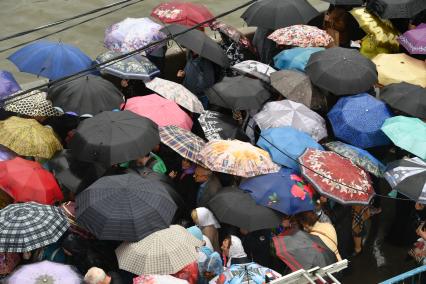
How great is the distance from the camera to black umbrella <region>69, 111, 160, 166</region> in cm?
658

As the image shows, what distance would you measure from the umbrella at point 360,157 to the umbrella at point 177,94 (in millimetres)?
1888

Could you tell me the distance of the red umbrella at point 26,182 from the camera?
629cm

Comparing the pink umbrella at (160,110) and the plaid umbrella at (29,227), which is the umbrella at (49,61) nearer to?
the pink umbrella at (160,110)

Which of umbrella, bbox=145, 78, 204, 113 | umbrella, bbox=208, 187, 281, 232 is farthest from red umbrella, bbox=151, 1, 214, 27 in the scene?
umbrella, bbox=208, 187, 281, 232

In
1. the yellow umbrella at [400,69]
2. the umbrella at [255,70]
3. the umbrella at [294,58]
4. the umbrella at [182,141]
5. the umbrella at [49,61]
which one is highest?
the umbrella at [49,61]

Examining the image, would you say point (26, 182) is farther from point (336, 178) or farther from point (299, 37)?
point (299, 37)

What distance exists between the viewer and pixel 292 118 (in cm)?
780

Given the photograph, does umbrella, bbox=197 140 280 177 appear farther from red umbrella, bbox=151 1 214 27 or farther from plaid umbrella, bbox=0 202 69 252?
red umbrella, bbox=151 1 214 27

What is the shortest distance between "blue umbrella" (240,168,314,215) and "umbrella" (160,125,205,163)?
0.70 meters

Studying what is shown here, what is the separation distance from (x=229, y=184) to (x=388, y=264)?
2.50m

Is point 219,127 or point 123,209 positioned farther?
point 219,127

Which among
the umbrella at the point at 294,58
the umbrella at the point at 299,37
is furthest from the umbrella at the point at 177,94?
the umbrella at the point at 299,37

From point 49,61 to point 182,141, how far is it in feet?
8.23

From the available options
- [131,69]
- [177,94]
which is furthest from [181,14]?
[177,94]
